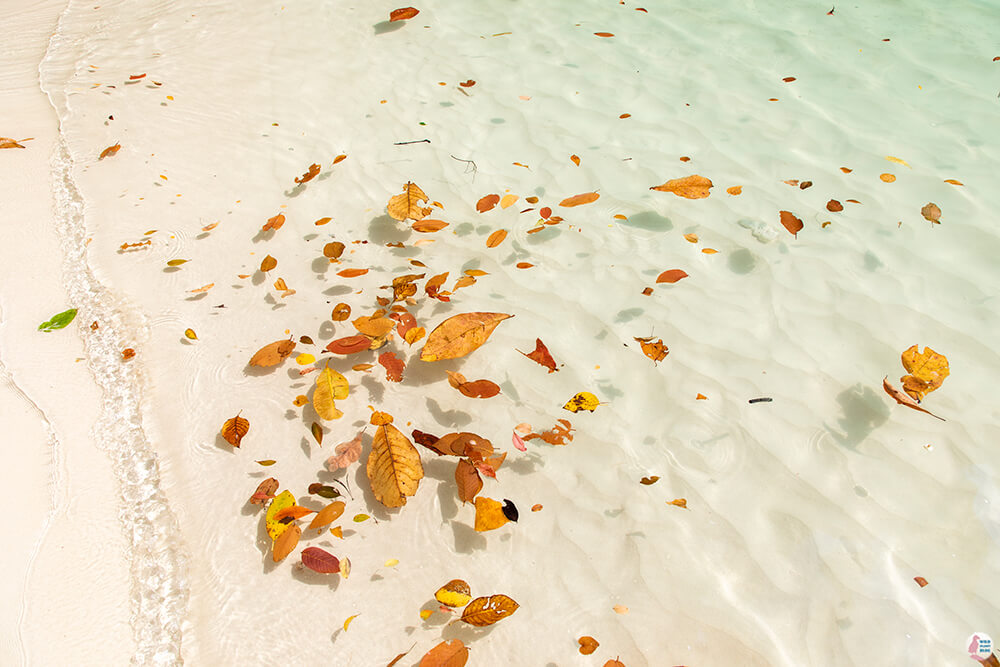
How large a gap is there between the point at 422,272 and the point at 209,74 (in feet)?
9.15

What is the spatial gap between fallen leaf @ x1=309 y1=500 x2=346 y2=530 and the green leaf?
1.50 m

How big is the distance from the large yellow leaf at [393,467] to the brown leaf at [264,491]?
0.30m

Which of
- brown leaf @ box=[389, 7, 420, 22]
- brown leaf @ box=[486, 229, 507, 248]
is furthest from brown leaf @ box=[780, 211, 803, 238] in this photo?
brown leaf @ box=[389, 7, 420, 22]

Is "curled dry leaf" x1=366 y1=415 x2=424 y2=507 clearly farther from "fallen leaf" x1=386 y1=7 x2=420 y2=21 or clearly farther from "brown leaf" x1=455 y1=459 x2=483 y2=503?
"fallen leaf" x1=386 y1=7 x2=420 y2=21

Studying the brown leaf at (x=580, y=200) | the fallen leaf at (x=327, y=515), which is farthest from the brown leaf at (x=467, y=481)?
the brown leaf at (x=580, y=200)

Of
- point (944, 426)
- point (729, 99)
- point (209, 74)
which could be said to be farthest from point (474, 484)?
point (209, 74)

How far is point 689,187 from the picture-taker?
2.95m

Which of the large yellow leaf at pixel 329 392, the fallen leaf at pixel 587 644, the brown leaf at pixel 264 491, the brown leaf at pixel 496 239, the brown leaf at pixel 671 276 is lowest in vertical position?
the fallen leaf at pixel 587 644

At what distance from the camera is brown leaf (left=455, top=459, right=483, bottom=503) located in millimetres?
1832

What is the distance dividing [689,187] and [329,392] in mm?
1997

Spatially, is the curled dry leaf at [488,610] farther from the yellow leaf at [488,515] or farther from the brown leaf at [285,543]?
the brown leaf at [285,543]

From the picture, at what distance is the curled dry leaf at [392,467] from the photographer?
1.82 meters

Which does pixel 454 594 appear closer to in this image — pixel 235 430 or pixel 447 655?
pixel 447 655

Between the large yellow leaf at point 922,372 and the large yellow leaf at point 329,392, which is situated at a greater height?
the large yellow leaf at point 329,392
